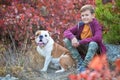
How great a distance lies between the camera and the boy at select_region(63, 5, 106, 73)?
5547 mm

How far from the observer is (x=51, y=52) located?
235 inches

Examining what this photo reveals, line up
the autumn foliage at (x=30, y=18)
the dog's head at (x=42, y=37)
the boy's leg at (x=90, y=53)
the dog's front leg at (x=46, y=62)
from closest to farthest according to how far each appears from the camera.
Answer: the boy's leg at (x=90, y=53) < the dog's head at (x=42, y=37) < the dog's front leg at (x=46, y=62) < the autumn foliage at (x=30, y=18)

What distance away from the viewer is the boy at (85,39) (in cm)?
555

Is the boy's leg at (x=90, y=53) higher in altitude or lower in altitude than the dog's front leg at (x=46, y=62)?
higher

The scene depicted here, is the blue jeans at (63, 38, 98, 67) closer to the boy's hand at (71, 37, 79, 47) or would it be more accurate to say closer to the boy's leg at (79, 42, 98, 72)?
the boy's leg at (79, 42, 98, 72)

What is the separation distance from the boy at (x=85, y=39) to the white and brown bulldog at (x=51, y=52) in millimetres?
161

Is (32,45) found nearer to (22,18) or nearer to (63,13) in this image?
(22,18)

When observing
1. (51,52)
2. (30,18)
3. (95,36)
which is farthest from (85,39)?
(30,18)

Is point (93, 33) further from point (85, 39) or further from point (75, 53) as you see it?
point (75, 53)

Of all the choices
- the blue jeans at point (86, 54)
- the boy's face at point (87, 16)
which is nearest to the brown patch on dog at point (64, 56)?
the blue jeans at point (86, 54)

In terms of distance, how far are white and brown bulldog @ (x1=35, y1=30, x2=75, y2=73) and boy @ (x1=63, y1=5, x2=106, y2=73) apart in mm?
161

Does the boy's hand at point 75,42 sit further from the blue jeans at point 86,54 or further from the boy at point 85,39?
the blue jeans at point 86,54

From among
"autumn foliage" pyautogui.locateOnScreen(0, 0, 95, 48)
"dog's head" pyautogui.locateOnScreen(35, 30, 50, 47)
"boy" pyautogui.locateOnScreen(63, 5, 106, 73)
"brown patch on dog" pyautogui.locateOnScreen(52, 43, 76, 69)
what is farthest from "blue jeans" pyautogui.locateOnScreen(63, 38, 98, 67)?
"autumn foliage" pyautogui.locateOnScreen(0, 0, 95, 48)

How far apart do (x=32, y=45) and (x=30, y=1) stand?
44.0 inches
